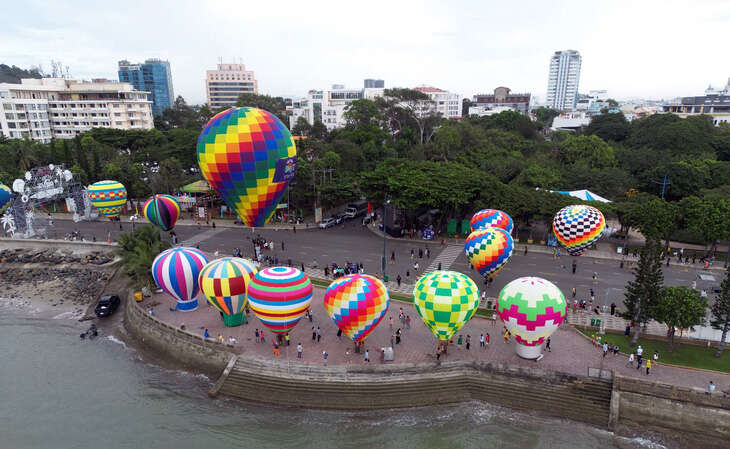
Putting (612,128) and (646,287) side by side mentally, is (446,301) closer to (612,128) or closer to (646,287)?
(646,287)

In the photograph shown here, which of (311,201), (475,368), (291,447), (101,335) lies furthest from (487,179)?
(101,335)

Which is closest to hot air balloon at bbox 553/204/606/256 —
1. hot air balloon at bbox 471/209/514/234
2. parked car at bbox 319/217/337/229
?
hot air balloon at bbox 471/209/514/234

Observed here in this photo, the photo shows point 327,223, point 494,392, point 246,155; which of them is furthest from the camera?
point 327,223

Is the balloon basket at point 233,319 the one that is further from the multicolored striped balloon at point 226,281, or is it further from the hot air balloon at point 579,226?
the hot air balloon at point 579,226

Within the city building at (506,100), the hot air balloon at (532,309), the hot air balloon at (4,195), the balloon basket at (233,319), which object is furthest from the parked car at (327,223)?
the city building at (506,100)

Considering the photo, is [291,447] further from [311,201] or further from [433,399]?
[311,201]

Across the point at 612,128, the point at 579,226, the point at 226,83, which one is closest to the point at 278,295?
the point at 579,226
